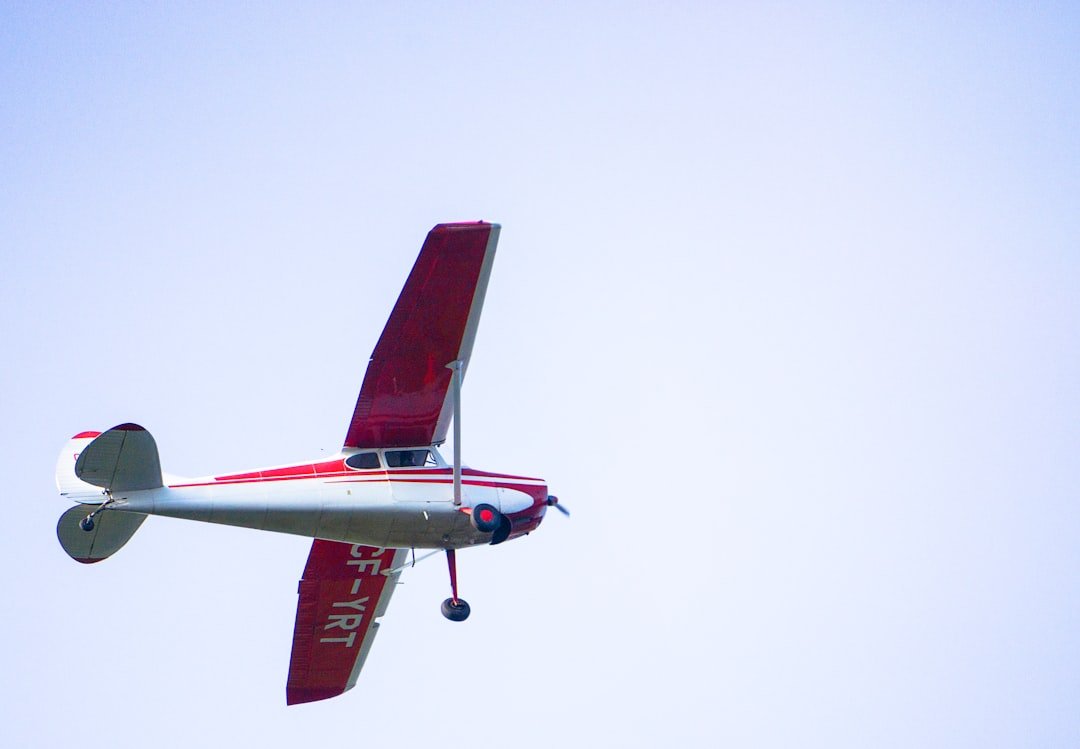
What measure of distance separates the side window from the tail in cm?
265

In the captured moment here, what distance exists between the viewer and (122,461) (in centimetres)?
1903

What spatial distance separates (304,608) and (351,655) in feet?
4.12

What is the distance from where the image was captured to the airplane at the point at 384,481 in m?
19.5

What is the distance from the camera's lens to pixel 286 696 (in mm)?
23438

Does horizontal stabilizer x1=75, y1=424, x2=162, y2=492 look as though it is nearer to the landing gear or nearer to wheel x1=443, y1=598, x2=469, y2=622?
the landing gear

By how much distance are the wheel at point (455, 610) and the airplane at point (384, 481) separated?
0.01 m

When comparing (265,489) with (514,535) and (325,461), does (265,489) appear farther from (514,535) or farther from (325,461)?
(514,535)

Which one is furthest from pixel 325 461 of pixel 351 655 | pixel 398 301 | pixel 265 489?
pixel 351 655

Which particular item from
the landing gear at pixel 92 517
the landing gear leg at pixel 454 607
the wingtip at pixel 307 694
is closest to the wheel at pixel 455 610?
the landing gear leg at pixel 454 607

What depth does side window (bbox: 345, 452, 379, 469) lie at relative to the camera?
20.9 meters

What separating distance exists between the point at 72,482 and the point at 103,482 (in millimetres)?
1184

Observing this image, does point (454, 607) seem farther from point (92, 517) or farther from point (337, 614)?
point (92, 517)

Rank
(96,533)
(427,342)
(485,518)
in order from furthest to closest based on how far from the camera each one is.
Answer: (485,518), (427,342), (96,533)

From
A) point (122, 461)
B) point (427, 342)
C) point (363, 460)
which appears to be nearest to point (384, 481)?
point (363, 460)
